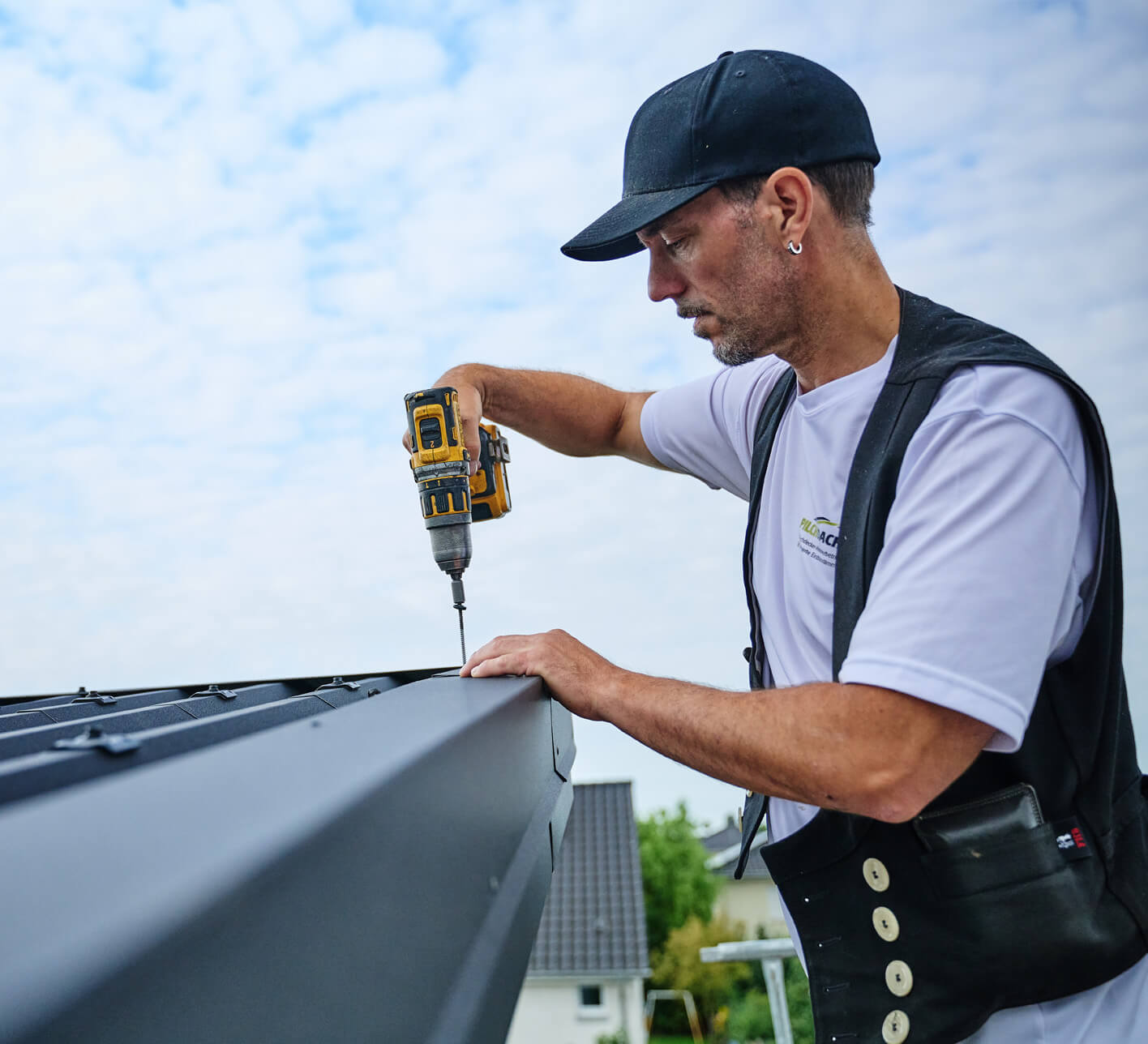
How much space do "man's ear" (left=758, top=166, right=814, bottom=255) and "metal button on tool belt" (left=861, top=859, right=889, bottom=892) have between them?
1053 mm

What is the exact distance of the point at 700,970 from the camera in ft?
82.4

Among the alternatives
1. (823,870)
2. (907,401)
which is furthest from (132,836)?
(823,870)

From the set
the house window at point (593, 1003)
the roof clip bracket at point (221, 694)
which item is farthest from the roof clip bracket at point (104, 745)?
the house window at point (593, 1003)

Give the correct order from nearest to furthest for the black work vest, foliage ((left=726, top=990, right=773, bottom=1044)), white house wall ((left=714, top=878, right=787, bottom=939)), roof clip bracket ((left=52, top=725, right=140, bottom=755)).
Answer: roof clip bracket ((left=52, top=725, right=140, bottom=755))
the black work vest
foliage ((left=726, top=990, right=773, bottom=1044))
white house wall ((left=714, top=878, right=787, bottom=939))

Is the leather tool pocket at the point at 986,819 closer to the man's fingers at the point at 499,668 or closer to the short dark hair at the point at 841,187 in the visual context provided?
the man's fingers at the point at 499,668

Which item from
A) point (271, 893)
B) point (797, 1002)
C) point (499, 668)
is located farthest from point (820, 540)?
point (797, 1002)

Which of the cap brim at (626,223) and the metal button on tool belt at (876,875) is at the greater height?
the cap brim at (626,223)

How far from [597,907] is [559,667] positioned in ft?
56.3

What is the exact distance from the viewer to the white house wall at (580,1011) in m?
17.6

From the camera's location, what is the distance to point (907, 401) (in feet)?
4.91

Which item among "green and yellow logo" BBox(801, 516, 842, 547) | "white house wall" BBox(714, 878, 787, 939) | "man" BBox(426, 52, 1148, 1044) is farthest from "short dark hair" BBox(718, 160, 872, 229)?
"white house wall" BBox(714, 878, 787, 939)

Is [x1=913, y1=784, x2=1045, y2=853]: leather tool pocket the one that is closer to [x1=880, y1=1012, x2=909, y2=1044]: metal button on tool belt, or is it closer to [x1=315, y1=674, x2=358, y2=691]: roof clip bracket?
[x1=880, y1=1012, x2=909, y2=1044]: metal button on tool belt

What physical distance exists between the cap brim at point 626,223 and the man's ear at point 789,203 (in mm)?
100

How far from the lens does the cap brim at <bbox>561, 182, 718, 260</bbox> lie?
1736 millimetres
